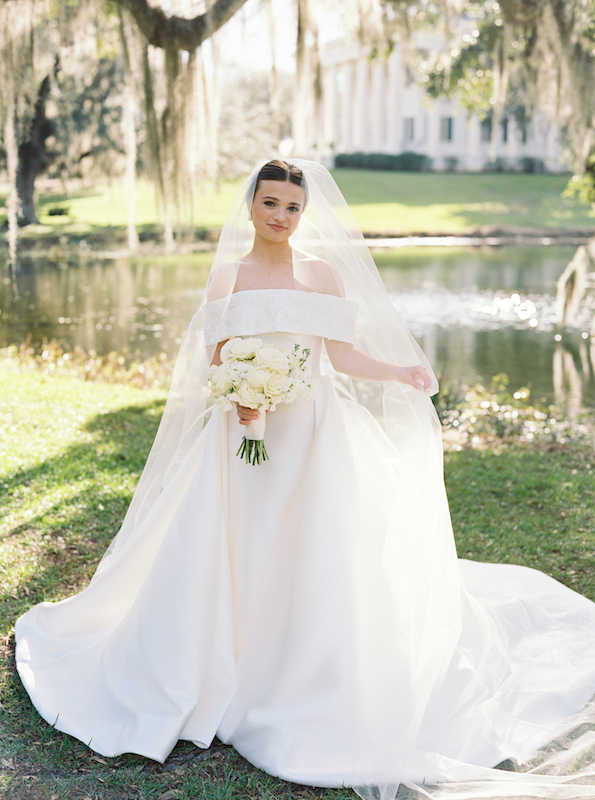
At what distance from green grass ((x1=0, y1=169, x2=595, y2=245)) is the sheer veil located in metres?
25.5

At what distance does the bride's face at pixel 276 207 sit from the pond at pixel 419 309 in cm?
463

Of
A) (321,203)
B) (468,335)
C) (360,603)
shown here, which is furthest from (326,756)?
(468,335)

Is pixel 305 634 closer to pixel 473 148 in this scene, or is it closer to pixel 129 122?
pixel 129 122

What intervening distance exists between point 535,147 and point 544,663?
5019cm

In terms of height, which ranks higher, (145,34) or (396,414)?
(145,34)

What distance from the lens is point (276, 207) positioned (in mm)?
3172

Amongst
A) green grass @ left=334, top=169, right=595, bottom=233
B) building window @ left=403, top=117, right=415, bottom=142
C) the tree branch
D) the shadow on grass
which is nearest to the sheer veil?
the shadow on grass

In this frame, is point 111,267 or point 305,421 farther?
point 111,267

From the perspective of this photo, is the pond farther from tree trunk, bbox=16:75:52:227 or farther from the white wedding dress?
the white wedding dress

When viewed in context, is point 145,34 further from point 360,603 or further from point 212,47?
point 360,603

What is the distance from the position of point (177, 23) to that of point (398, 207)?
3029 cm

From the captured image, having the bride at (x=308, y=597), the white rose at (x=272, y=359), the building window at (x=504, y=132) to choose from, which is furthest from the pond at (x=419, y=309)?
the building window at (x=504, y=132)

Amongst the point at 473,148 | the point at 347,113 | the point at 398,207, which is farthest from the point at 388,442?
the point at 473,148

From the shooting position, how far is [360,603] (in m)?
2.92
